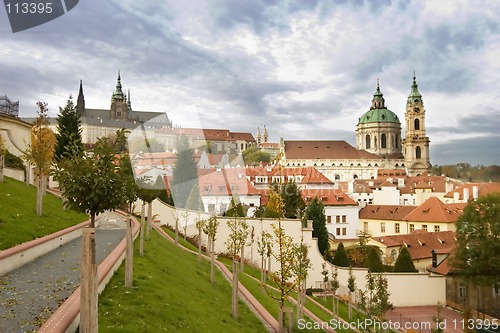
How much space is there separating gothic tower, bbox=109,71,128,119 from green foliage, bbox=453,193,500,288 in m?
176

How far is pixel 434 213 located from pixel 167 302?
4637 centimetres

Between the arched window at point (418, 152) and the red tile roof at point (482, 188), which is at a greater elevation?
the arched window at point (418, 152)

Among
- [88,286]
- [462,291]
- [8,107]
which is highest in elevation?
[8,107]

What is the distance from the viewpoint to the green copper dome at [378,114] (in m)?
172

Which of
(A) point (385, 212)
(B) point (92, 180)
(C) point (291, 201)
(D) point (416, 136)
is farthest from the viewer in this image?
(D) point (416, 136)

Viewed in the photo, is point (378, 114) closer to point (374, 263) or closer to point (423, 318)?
point (374, 263)

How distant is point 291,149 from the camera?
528 feet

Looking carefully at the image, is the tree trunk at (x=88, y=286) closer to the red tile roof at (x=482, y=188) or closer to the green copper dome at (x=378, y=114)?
the red tile roof at (x=482, y=188)

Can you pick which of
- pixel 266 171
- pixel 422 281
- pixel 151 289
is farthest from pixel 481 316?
pixel 266 171

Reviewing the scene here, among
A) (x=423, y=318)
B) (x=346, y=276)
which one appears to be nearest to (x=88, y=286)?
(x=346, y=276)

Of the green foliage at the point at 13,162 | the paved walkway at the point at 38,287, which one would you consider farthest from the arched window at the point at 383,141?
the paved walkway at the point at 38,287

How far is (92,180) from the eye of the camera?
401 inches

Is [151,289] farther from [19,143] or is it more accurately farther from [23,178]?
[19,143]

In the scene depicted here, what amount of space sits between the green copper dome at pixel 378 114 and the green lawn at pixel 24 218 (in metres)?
161
